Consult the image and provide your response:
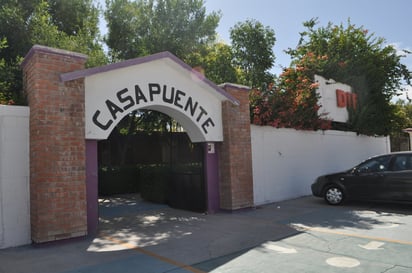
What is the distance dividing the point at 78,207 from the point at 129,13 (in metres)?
11.8

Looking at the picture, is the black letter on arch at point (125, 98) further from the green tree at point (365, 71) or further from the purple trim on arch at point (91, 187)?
the green tree at point (365, 71)

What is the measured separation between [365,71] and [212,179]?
36.0ft

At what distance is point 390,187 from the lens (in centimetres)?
921

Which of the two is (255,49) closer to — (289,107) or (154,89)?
(289,107)

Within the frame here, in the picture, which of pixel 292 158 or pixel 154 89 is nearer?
pixel 154 89

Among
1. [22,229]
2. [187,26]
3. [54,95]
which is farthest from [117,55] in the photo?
[22,229]

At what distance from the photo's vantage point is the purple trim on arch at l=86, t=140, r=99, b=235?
6.90 m

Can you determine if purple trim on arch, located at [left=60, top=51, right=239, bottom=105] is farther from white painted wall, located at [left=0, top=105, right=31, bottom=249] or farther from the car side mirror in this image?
the car side mirror

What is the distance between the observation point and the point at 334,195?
33.5 feet

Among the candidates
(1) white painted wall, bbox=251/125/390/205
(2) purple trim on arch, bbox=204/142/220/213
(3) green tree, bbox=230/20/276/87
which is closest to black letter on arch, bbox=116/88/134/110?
(2) purple trim on arch, bbox=204/142/220/213

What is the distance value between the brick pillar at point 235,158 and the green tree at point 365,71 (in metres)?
7.22

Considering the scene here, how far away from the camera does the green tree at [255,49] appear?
66.3 ft

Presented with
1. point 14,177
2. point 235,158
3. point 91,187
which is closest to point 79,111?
point 91,187

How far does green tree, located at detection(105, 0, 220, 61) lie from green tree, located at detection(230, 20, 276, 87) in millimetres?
4171
